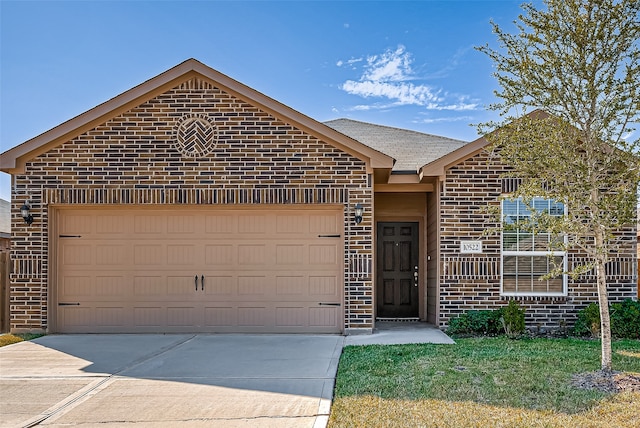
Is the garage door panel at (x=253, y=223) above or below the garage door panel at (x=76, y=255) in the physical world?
above

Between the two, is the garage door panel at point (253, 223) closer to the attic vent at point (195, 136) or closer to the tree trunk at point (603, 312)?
the attic vent at point (195, 136)

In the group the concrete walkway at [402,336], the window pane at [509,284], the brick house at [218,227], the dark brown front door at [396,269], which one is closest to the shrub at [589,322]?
the brick house at [218,227]

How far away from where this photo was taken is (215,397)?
6.45m

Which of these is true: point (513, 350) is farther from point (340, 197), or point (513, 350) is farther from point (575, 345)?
point (340, 197)

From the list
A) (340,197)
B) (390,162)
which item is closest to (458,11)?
Answer: (390,162)

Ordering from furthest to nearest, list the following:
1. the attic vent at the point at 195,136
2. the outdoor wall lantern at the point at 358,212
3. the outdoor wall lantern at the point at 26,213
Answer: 1. the attic vent at the point at 195,136
2. the outdoor wall lantern at the point at 26,213
3. the outdoor wall lantern at the point at 358,212

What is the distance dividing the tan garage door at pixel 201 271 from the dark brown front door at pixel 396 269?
2.38 m

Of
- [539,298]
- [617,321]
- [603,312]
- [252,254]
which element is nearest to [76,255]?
[252,254]

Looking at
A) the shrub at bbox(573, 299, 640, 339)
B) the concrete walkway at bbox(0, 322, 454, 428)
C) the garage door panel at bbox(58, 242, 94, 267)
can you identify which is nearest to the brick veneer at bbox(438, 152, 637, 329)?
the shrub at bbox(573, 299, 640, 339)

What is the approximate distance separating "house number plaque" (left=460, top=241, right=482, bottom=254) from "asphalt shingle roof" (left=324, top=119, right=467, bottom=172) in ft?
5.52

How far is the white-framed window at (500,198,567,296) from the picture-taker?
1129cm

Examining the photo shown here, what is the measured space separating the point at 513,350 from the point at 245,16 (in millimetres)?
7512

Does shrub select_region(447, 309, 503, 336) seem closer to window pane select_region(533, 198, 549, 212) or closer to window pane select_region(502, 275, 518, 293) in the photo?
window pane select_region(502, 275, 518, 293)

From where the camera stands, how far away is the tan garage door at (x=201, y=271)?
11125mm
